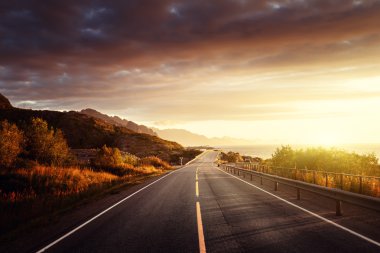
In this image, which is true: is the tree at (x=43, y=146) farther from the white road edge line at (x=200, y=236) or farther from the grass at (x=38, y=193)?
the white road edge line at (x=200, y=236)

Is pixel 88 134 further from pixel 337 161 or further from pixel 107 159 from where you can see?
pixel 337 161

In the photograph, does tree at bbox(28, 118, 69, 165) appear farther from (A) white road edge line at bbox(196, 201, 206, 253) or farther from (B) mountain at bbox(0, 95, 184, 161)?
(B) mountain at bbox(0, 95, 184, 161)

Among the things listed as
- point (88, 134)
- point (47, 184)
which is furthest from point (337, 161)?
point (88, 134)

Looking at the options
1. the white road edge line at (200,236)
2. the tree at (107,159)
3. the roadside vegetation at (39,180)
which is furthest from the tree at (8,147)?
the white road edge line at (200,236)

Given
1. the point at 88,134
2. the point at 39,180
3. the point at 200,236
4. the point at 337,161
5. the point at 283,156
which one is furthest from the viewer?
the point at 88,134

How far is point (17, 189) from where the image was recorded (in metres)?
16.9

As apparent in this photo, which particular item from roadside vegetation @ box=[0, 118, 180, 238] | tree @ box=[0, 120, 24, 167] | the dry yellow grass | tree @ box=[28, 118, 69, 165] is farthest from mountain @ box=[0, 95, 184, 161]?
the dry yellow grass

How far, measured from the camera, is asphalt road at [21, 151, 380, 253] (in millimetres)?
7156

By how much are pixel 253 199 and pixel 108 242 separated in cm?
841

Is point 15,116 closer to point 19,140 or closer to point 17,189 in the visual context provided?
point 19,140

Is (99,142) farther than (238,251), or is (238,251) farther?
(99,142)

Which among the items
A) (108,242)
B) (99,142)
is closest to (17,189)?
(108,242)

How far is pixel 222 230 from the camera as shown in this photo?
8.68 metres

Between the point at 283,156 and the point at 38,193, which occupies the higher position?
the point at 283,156
